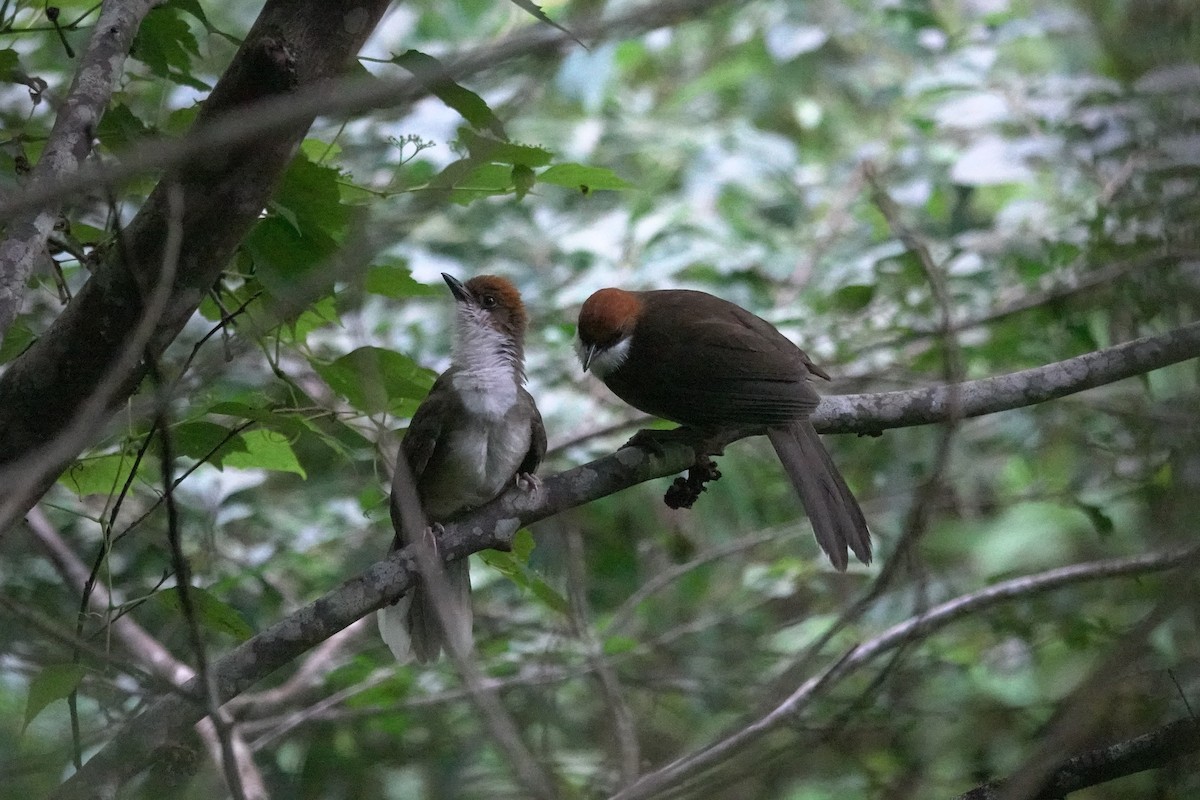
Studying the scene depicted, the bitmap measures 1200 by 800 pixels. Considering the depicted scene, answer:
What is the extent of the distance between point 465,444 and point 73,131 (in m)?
1.30

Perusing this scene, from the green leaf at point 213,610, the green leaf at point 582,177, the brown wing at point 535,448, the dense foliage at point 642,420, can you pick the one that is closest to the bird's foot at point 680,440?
the brown wing at point 535,448

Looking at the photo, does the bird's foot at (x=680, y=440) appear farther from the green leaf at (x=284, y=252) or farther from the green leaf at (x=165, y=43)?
the green leaf at (x=165, y=43)

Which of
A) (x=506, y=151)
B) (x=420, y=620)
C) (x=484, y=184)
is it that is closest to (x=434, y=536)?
(x=420, y=620)

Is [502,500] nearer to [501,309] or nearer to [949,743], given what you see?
[501,309]

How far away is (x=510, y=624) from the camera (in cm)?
→ 469

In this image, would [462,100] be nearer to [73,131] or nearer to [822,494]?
[73,131]

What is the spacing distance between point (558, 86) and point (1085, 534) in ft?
10.5

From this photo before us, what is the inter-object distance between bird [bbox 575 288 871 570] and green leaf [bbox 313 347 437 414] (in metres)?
0.61

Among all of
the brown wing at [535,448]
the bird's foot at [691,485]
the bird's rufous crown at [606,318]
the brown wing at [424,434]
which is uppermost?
the bird's rufous crown at [606,318]

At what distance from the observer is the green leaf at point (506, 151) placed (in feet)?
7.70

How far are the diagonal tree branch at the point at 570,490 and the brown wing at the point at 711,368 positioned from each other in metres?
0.19

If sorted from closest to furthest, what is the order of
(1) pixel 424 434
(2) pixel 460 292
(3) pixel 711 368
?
(1) pixel 424 434 < (3) pixel 711 368 < (2) pixel 460 292

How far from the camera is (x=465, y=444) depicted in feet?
10.1

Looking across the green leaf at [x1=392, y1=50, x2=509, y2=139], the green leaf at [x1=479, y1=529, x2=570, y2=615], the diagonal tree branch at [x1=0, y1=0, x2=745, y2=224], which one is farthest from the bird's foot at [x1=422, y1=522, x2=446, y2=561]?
the diagonal tree branch at [x1=0, y1=0, x2=745, y2=224]
